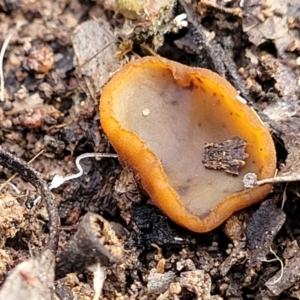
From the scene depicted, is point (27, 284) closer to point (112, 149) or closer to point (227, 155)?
point (112, 149)

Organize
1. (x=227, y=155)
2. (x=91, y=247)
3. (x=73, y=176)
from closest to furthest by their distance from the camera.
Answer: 1. (x=91, y=247)
2. (x=227, y=155)
3. (x=73, y=176)

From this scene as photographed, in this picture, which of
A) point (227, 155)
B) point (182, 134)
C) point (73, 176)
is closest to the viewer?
point (227, 155)

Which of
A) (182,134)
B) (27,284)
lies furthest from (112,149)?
(27,284)

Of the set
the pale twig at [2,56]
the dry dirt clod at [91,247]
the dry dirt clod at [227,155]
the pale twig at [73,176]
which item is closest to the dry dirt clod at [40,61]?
the pale twig at [2,56]

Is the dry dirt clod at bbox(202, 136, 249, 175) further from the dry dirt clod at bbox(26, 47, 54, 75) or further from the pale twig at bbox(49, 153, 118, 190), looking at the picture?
the dry dirt clod at bbox(26, 47, 54, 75)

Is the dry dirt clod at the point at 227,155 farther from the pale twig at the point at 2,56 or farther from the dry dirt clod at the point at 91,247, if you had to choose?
the pale twig at the point at 2,56
